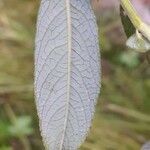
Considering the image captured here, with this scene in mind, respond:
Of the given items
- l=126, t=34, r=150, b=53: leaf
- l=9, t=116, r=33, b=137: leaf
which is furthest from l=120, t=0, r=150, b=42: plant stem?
l=9, t=116, r=33, b=137: leaf

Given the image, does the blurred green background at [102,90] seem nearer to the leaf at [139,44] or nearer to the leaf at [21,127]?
the leaf at [21,127]

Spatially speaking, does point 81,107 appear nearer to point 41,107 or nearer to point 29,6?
point 41,107

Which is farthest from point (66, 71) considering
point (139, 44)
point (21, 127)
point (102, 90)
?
point (102, 90)

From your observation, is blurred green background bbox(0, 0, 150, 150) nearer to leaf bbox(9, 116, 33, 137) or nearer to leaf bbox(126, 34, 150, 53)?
leaf bbox(9, 116, 33, 137)

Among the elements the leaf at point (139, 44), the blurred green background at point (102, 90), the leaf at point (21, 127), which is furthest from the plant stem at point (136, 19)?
the leaf at point (21, 127)

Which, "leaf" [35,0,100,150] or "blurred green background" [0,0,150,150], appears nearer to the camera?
"leaf" [35,0,100,150]

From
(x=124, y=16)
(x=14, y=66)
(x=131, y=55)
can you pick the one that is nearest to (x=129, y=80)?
(x=131, y=55)

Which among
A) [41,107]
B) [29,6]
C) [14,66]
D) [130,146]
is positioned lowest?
[130,146]
